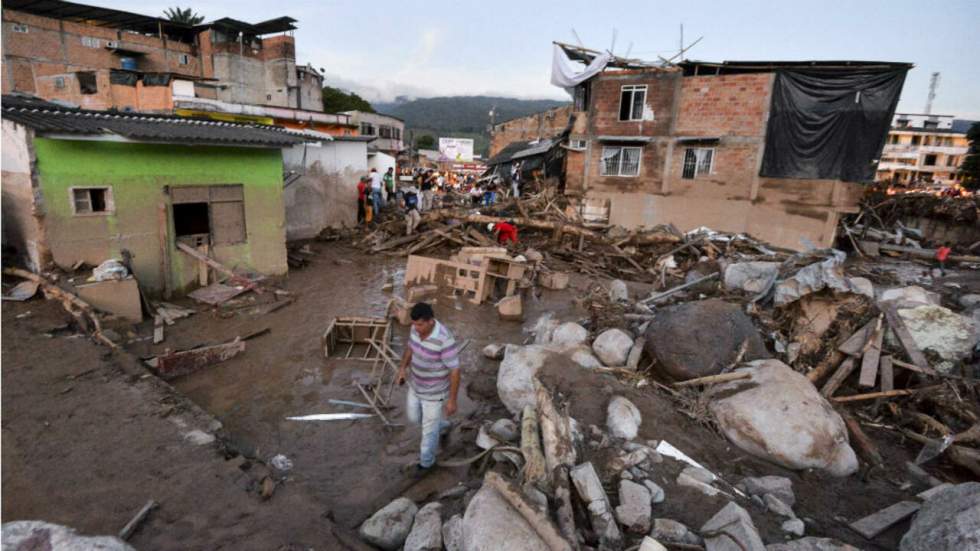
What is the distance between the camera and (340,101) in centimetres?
5175

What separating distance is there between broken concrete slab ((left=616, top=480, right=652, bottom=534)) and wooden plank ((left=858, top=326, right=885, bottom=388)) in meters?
4.54

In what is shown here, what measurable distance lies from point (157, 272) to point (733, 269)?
496 inches

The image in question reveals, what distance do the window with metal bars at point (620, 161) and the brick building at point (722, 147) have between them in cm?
4

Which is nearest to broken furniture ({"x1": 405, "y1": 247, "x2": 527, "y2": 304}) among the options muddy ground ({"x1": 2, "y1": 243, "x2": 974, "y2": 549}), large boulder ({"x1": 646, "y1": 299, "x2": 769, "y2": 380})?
muddy ground ({"x1": 2, "y1": 243, "x2": 974, "y2": 549})

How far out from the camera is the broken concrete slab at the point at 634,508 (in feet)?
11.8

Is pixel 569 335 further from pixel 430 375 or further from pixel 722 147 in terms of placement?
pixel 722 147

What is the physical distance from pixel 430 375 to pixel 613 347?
3.19 metres

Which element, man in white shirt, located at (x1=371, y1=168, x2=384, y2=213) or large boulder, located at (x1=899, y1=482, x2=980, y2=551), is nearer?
large boulder, located at (x1=899, y1=482, x2=980, y2=551)

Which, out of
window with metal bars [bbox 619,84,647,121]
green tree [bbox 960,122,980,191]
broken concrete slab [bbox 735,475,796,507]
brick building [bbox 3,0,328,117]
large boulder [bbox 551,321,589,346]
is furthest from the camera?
green tree [bbox 960,122,980,191]

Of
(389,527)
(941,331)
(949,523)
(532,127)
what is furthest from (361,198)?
(532,127)

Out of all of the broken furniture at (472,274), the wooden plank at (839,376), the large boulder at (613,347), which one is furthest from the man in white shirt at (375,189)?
the wooden plank at (839,376)

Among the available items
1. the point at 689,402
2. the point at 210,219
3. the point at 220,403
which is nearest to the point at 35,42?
the point at 210,219

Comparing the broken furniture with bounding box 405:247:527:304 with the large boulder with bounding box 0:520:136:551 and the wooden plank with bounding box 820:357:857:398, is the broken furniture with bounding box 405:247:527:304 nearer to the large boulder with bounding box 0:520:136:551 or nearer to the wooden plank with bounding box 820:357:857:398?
the wooden plank with bounding box 820:357:857:398

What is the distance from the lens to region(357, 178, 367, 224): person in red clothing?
1961 centimetres
